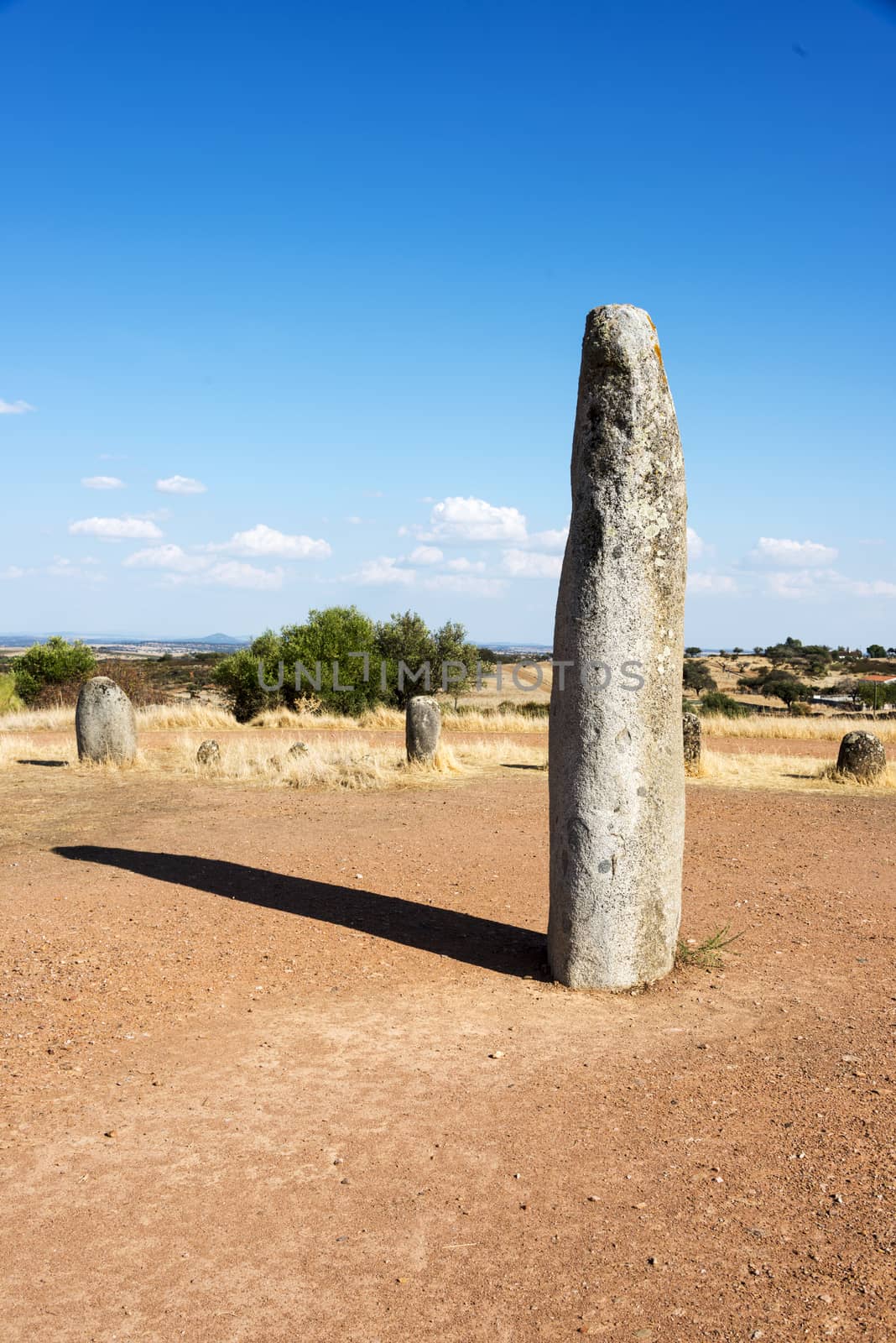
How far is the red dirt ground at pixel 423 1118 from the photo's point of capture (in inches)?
123

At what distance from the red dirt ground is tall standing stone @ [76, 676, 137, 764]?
5.82 m

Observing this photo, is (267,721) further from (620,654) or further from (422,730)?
(620,654)

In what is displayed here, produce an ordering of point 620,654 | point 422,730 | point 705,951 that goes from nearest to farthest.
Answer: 1. point 620,654
2. point 705,951
3. point 422,730

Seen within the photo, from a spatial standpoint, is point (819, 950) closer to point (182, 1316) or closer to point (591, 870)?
point (591, 870)

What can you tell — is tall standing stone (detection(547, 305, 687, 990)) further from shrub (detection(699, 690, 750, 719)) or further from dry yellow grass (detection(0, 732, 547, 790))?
shrub (detection(699, 690, 750, 719))

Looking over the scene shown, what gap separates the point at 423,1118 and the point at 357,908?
3.26 metres

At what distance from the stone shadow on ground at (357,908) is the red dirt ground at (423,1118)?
4cm

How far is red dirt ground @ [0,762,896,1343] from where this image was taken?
10.3 feet

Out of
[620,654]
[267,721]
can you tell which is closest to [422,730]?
[267,721]

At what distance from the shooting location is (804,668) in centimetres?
4878

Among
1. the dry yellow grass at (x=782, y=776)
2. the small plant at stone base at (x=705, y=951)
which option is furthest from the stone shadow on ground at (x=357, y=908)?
the dry yellow grass at (x=782, y=776)

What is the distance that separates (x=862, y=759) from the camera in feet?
45.2

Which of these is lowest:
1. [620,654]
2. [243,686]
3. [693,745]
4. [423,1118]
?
[423,1118]

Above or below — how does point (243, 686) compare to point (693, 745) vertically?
above
